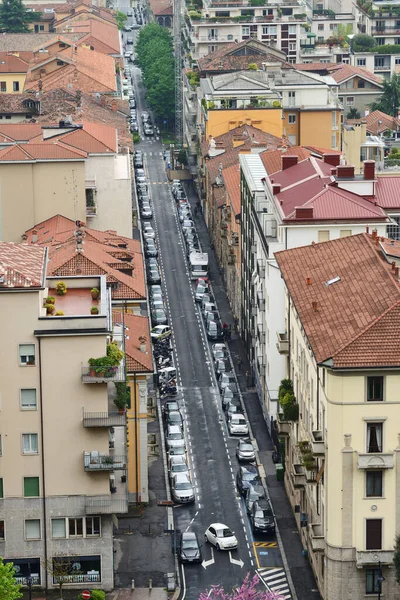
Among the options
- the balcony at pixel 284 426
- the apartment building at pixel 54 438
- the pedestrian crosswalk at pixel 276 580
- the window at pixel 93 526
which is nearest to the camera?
the apartment building at pixel 54 438

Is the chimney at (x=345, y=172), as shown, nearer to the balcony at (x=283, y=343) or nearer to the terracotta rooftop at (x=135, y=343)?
the balcony at (x=283, y=343)

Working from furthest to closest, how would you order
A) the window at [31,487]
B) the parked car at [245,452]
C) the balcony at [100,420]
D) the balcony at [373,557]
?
the parked car at [245,452]
the window at [31,487]
the balcony at [100,420]
the balcony at [373,557]

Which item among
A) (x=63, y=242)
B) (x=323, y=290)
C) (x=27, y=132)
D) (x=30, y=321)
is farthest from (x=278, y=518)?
(x=27, y=132)

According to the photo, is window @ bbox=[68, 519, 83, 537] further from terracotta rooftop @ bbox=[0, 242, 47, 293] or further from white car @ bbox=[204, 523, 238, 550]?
terracotta rooftop @ bbox=[0, 242, 47, 293]

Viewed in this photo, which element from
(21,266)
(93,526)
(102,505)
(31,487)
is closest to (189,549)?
(93,526)

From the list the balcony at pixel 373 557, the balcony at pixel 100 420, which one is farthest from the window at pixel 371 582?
the balcony at pixel 100 420

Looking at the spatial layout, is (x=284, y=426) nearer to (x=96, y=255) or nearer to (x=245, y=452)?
(x=245, y=452)
